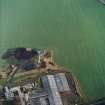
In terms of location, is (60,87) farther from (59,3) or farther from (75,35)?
(59,3)

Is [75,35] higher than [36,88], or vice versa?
[75,35]

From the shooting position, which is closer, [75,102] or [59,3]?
[75,102]

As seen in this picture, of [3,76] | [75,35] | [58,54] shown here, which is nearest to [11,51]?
[3,76]

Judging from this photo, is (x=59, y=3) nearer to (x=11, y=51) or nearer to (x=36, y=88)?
(x=11, y=51)

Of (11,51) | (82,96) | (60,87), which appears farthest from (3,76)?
(82,96)

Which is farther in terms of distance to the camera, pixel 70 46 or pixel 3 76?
pixel 70 46

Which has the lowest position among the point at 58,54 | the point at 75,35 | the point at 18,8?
the point at 58,54

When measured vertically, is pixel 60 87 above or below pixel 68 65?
below
